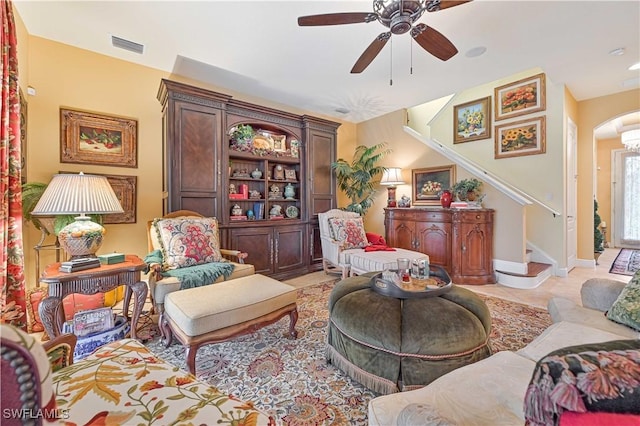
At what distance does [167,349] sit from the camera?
211cm

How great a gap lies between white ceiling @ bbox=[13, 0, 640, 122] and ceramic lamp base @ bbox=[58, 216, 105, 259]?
1.95m

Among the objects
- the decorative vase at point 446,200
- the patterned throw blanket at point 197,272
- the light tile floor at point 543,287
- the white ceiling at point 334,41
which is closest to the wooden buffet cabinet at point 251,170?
the light tile floor at point 543,287

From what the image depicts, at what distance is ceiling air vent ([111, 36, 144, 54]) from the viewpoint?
2857mm

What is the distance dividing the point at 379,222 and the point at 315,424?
4342 millimetres

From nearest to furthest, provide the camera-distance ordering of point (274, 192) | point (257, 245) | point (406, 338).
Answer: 1. point (406, 338)
2. point (257, 245)
3. point (274, 192)

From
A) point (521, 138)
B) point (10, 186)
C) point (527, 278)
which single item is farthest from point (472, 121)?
point (10, 186)

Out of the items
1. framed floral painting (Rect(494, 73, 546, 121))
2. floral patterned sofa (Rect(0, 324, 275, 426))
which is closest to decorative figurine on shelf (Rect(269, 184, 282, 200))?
floral patterned sofa (Rect(0, 324, 275, 426))

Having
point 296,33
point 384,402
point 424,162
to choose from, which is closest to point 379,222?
point 424,162

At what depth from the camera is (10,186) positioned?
1889mm

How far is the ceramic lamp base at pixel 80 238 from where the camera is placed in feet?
6.59

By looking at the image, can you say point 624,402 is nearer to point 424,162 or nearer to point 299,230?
point 299,230

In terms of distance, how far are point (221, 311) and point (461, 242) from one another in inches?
134

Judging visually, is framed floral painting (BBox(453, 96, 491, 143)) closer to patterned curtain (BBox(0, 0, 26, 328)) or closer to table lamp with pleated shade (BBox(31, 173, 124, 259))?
table lamp with pleated shade (BBox(31, 173, 124, 259))

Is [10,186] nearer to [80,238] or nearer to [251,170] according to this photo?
[80,238]
